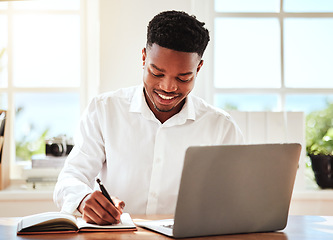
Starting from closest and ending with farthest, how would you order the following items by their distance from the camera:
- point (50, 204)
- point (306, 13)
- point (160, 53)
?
point (160, 53) → point (50, 204) → point (306, 13)

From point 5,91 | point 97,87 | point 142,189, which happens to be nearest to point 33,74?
point 5,91

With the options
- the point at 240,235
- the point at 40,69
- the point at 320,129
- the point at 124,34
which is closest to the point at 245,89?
the point at 320,129

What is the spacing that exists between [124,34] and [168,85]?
106 cm

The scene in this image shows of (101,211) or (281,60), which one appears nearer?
(101,211)

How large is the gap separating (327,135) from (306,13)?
0.76 metres

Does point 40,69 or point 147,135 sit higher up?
point 40,69

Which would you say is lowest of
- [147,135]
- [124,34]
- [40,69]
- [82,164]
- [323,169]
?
[323,169]

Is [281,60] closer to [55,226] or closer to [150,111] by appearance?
[150,111]

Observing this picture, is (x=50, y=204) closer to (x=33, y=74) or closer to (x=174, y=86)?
(x=33, y=74)

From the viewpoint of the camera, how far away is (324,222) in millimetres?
1514

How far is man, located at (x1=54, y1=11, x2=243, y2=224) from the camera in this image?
1783 mm

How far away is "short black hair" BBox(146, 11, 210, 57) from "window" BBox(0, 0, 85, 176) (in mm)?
1260

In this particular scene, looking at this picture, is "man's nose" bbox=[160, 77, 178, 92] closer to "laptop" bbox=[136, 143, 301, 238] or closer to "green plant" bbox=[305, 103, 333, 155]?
"laptop" bbox=[136, 143, 301, 238]

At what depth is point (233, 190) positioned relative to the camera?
1236mm
